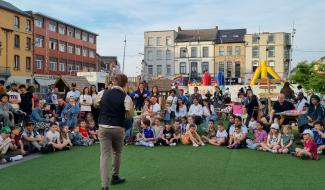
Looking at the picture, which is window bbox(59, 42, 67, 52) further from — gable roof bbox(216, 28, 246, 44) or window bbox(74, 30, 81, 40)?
gable roof bbox(216, 28, 246, 44)

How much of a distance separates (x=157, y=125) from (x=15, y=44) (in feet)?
130

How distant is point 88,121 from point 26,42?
40.0m

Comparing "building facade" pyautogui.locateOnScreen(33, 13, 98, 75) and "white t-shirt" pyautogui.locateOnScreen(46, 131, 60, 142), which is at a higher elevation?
"building facade" pyautogui.locateOnScreen(33, 13, 98, 75)

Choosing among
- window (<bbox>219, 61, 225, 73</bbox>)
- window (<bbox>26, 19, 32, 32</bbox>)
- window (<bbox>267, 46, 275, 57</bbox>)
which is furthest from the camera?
window (<bbox>219, 61, 225, 73</bbox>)

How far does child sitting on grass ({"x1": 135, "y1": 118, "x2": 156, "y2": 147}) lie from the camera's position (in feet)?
37.1

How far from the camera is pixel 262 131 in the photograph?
10953 mm

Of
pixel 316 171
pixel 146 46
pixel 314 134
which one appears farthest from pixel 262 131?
pixel 146 46

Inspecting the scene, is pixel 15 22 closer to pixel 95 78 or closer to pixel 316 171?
pixel 95 78

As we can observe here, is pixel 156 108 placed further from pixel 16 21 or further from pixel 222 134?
pixel 16 21

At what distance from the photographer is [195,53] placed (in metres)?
62.4

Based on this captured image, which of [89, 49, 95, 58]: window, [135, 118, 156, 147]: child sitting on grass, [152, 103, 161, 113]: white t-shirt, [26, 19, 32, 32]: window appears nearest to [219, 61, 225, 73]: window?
[89, 49, 95, 58]: window

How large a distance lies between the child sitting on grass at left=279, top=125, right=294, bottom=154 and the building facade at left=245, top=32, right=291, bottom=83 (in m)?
49.1

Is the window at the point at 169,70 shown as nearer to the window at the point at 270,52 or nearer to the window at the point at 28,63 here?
the window at the point at 270,52

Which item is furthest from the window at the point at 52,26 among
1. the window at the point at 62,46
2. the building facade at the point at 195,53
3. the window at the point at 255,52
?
the window at the point at 255,52
